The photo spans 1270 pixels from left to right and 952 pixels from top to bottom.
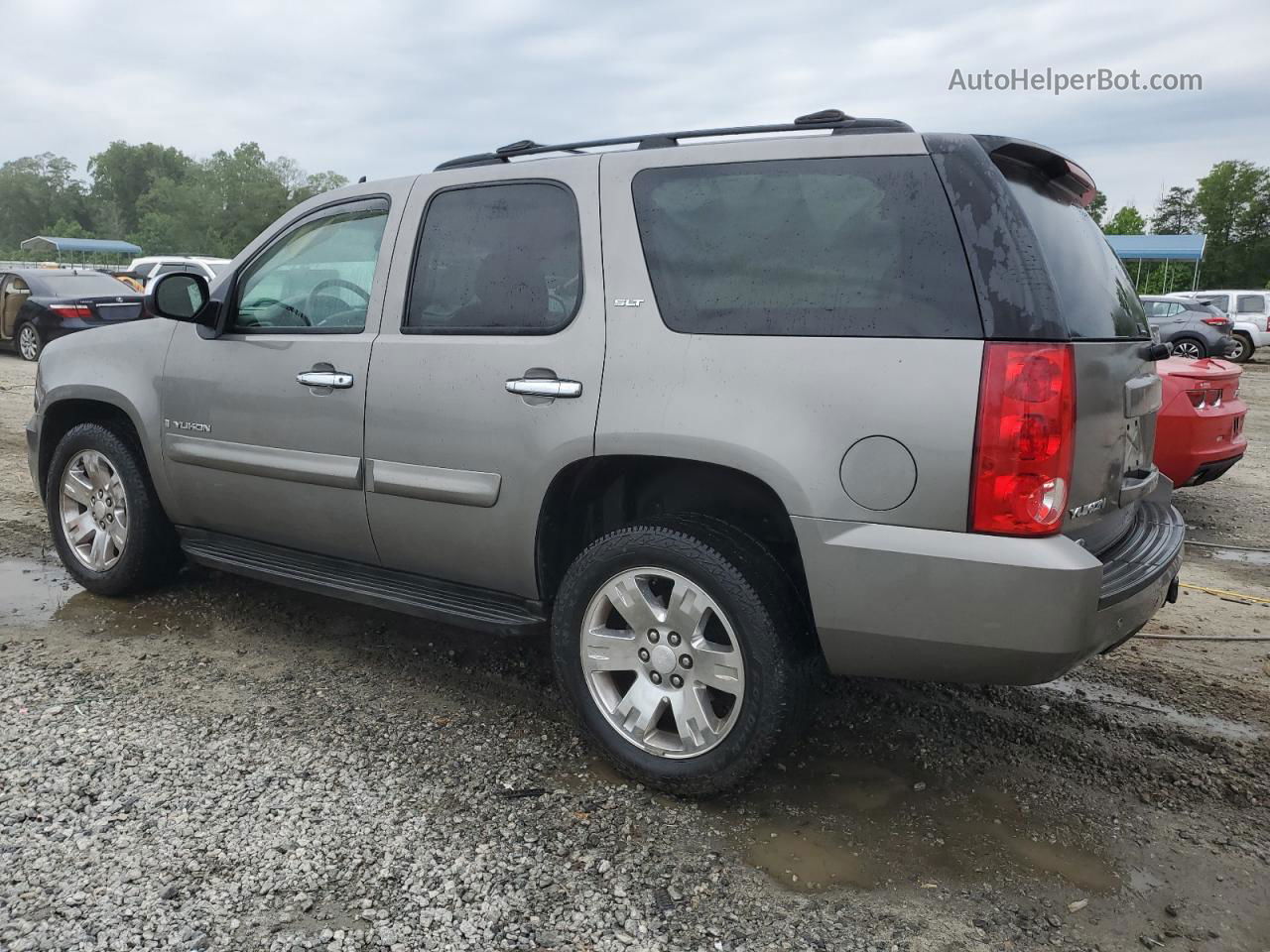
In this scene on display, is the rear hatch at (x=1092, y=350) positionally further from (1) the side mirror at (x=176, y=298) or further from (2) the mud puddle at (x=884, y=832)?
(1) the side mirror at (x=176, y=298)

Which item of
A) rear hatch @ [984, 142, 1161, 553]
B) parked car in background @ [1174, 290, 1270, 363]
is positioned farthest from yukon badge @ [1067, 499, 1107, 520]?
parked car in background @ [1174, 290, 1270, 363]

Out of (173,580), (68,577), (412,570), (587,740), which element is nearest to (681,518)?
(587,740)

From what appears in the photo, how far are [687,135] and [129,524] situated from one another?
302 centimetres

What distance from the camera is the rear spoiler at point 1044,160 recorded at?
109 inches

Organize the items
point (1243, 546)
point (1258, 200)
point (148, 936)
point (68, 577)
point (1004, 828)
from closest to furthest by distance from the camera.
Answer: point (148, 936)
point (1004, 828)
point (68, 577)
point (1243, 546)
point (1258, 200)

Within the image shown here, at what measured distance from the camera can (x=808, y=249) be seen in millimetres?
2865

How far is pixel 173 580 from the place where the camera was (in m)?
4.94

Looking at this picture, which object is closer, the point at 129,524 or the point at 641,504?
the point at 641,504

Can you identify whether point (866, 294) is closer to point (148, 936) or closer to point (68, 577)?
point (148, 936)

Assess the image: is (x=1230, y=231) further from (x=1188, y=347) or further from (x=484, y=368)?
(x=484, y=368)

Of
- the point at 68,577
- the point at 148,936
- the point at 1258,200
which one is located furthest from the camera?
the point at 1258,200

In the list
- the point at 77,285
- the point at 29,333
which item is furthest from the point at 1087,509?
the point at 29,333

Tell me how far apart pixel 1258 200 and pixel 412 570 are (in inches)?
3183

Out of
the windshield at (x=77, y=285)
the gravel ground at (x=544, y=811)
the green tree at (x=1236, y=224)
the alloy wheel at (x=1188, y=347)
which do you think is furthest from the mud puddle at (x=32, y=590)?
the green tree at (x=1236, y=224)
